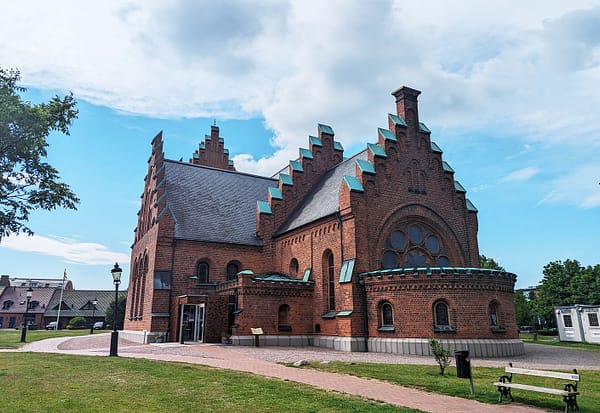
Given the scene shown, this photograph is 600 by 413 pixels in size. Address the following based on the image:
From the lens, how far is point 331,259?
1074 inches

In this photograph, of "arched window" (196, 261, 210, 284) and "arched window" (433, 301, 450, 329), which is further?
"arched window" (196, 261, 210, 284)

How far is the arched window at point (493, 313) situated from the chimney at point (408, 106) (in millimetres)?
12190

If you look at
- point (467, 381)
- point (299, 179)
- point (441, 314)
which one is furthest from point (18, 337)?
point (467, 381)

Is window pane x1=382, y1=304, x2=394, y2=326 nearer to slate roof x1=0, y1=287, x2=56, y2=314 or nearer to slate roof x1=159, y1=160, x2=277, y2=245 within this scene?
slate roof x1=159, y1=160, x2=277, y2=245

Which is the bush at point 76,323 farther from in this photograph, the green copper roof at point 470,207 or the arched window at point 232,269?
the green copper roof at point 470,207

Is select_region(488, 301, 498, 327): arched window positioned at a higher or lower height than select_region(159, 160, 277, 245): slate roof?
lower

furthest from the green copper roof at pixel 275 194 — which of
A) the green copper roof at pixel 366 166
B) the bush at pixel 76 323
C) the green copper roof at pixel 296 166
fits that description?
the bush at pixel 76 323

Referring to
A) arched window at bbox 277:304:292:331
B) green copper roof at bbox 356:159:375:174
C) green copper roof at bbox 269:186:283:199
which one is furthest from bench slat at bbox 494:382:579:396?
green copper roof at bbox 269:186:283:199

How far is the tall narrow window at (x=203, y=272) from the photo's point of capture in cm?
3072

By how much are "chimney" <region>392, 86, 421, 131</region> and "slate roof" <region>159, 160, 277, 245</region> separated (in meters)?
13.4

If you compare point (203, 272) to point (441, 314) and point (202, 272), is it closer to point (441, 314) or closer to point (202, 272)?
point (202, 272)

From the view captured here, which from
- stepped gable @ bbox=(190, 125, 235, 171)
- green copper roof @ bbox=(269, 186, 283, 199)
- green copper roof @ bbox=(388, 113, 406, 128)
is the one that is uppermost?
stepped gable @ bbox=(190, 125, 235, 171)

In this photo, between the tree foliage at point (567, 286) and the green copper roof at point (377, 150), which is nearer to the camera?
the green copper roof at point (377, 150)

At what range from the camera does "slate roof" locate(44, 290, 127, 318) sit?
7250 centimetres
